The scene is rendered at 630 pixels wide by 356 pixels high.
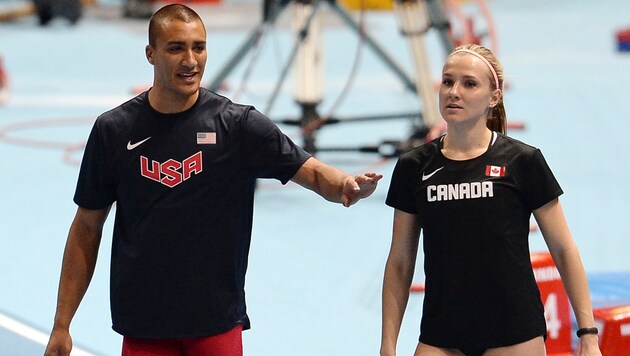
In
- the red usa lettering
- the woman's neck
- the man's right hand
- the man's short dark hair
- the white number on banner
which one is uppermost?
the man's short dark hair

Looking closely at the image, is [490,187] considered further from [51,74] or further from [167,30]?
[51,74]

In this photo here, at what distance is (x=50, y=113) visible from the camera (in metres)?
14.9

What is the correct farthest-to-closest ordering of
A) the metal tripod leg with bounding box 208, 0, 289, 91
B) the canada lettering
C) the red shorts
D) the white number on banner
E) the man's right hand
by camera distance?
the metal tripod leg with bounding box 208, 0, 289, 91
the white number on banner
the man's right hand
the red shorts
the canada lettering

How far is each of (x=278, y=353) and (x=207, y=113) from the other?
2848 millimetres

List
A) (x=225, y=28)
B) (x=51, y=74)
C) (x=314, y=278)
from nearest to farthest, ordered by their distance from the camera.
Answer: (x=314, y=278) < (x=51, y=74) < (x=225, y=28)

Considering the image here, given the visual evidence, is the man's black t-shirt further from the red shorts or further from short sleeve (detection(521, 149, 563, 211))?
short sleeve (detection(521, 149, 563, 211))

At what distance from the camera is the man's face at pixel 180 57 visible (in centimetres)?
405

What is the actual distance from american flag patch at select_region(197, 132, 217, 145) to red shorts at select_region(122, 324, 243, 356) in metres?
0.63

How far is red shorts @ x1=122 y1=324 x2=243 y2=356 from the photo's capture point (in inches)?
162

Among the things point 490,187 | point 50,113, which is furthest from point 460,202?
point 50,113

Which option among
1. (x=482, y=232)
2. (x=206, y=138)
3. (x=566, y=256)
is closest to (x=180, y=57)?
(x=206, y=138)

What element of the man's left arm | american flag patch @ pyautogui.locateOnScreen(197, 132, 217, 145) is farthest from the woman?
american flag patch @ pyautogui.locateOnScreen(197, 132, 217, 145)

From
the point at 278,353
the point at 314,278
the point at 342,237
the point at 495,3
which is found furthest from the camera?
the point at 495,3

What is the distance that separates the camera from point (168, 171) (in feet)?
13.3
